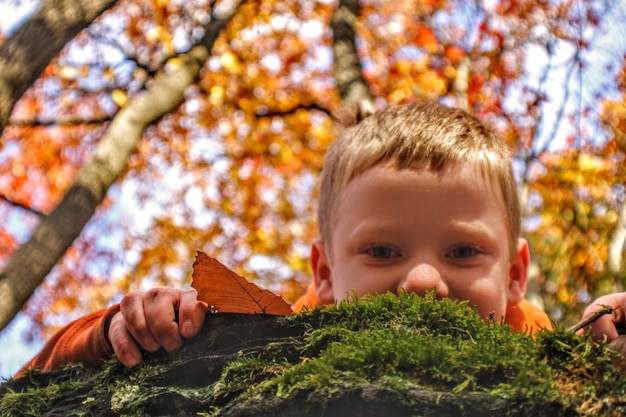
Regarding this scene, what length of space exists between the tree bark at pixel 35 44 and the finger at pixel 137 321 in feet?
6.46

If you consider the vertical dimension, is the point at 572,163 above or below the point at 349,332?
above

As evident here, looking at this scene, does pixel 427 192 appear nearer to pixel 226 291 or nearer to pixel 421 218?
pixel 421 218

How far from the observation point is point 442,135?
2.23 m

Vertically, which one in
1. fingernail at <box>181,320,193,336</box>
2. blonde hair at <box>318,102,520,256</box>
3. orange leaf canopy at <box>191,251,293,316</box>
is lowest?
fingernail at <box>181,320,193,336</box>

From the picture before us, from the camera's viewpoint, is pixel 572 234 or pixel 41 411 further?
pixel 572 234

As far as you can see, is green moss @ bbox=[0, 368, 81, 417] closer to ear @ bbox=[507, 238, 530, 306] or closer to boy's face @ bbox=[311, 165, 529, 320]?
boy's face @ bbox=[311, 165, 529, 320]

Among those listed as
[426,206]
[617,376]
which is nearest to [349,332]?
[617,376]

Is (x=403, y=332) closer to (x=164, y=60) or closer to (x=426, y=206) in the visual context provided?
(x=426, y=206)

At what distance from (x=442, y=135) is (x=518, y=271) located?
0.66 metres

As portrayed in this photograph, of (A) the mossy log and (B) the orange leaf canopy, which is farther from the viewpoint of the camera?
(B) the orange leaf canopy

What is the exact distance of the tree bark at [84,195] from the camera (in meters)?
3.00

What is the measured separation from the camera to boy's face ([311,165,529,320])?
6.45ft

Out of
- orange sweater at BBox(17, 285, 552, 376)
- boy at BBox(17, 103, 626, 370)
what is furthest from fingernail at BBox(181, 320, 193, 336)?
boy at BBox(17, 103, 626, 370)

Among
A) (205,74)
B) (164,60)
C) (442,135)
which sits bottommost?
(442,135)
